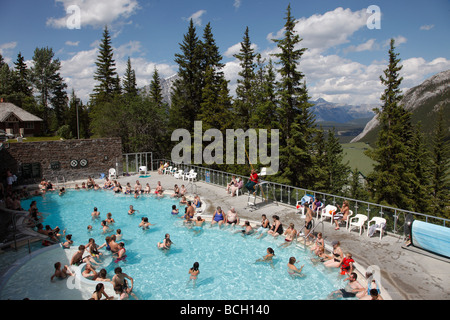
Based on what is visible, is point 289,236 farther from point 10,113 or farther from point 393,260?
point 10,113

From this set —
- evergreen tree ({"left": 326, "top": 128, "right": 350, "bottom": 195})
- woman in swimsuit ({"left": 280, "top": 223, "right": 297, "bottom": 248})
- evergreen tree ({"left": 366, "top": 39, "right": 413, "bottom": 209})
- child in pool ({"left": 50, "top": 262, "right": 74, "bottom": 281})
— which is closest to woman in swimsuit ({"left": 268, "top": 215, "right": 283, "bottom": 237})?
woman in swimsuit ({"left": 280, "top": 223, "right": 297, "bottom": 248})

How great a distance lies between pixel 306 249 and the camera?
10.4m

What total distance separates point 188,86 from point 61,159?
1889cm

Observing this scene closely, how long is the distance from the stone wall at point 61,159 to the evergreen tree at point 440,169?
33.7 meters

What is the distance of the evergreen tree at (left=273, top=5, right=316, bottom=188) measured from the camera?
2467 cm

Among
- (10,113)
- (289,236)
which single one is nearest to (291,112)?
(289,236)

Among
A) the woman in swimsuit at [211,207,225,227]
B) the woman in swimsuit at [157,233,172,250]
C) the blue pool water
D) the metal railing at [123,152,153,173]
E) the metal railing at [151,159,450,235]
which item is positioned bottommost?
the blue pool water

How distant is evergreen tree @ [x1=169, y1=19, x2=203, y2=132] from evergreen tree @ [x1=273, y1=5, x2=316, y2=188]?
507 inches

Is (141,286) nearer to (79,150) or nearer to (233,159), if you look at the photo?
(79,150)

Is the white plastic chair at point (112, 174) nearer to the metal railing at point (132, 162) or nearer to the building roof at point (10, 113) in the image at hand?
the metal railing at point (132, 162)

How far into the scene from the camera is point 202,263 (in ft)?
33.4

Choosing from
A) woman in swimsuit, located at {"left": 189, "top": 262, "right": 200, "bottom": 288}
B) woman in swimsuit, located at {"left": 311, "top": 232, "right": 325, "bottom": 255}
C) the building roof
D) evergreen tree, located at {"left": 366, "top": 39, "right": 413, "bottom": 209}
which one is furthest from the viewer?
the building roof

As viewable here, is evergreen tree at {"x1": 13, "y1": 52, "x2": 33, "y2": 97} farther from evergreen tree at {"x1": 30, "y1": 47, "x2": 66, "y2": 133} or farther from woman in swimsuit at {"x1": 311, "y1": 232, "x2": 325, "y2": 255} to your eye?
woman in swimsuit at {"x1": 311, "y1": 232, "x2": 325, "y2": 255}

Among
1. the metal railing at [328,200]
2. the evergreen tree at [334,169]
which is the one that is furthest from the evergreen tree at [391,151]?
the evergreen tree at [334,169]
